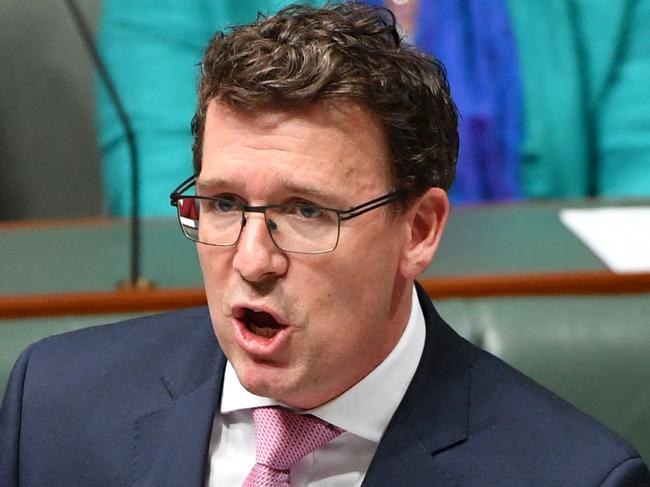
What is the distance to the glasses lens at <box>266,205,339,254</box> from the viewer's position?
98 cm

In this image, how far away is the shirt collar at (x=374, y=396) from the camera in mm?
1074

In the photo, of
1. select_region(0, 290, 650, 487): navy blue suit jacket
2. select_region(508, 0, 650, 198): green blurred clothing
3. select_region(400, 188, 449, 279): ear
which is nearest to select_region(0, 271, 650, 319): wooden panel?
select_region(0, 290, 650, 487): navy blue suit jacket

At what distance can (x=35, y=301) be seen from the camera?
4.50ft

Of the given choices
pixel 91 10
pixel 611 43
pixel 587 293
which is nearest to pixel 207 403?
pixel 587 293

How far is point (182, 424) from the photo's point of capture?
1136 millimetres

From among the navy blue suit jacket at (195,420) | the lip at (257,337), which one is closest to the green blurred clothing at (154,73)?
the navy blue suit jacket at (195,420)

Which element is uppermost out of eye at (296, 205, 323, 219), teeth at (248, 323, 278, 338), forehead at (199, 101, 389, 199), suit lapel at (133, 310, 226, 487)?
forehead at (199, 101, 389, 199)

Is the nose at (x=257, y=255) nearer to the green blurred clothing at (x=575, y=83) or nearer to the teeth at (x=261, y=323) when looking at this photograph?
the teeth at (x=261, y=323)

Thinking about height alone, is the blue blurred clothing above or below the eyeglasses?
below

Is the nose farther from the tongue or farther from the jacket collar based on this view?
the jacket collar

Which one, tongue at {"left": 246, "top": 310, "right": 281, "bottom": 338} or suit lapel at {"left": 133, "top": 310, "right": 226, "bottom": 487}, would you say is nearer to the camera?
tongue at {"left": 246, "top": 310, "right": 281, "bottom": 338}

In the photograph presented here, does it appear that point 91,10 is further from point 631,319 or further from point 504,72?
point 631,319

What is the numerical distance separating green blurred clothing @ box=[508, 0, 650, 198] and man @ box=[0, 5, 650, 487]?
975 millimetres

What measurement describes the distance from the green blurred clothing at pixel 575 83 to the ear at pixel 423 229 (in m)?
1.03
